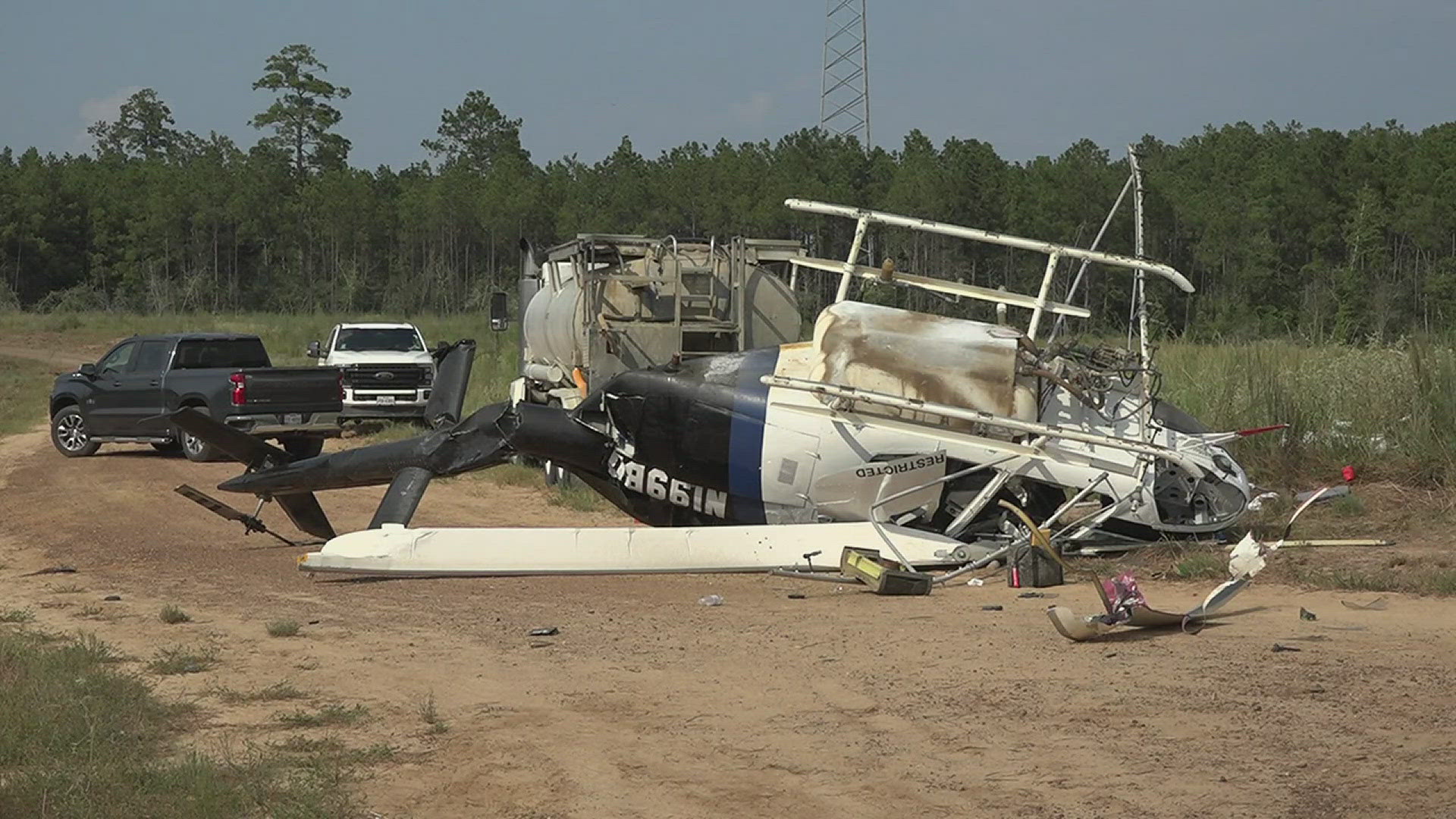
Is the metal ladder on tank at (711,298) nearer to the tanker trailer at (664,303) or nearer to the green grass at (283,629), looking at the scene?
the tanker trailer at (664,303)

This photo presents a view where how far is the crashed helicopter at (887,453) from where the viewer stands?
12.2 m

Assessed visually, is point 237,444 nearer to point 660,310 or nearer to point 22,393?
point 660,310

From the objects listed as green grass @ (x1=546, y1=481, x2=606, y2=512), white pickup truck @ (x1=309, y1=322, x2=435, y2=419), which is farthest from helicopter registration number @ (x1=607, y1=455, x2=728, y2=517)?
white pickup truck @ (x1=309, y1=322, x2=435, y2=419)

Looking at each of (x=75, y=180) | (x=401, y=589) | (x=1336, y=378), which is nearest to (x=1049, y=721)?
(x=401, y=589)

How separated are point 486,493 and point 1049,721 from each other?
44.9 feet

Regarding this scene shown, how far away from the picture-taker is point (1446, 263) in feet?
131

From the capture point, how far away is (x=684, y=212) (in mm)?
58438

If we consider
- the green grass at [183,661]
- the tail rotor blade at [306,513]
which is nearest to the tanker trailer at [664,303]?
the tail rotor blade at [306,513]

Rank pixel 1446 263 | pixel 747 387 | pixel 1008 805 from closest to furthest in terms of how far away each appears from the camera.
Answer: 1. pixel 1008 805
2. pixel 747 387
3. pixel 1446 263

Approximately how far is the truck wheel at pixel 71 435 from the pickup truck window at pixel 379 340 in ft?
17.4

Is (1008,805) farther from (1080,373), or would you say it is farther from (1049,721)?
(1080,373)

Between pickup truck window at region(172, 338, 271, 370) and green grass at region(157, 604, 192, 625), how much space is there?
14.5 m

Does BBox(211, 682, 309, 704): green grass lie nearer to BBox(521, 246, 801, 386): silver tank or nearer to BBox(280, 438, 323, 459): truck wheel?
BBox(521, 246, 801, 386): silver tank

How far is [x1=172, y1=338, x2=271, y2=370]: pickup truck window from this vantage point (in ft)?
81.5
